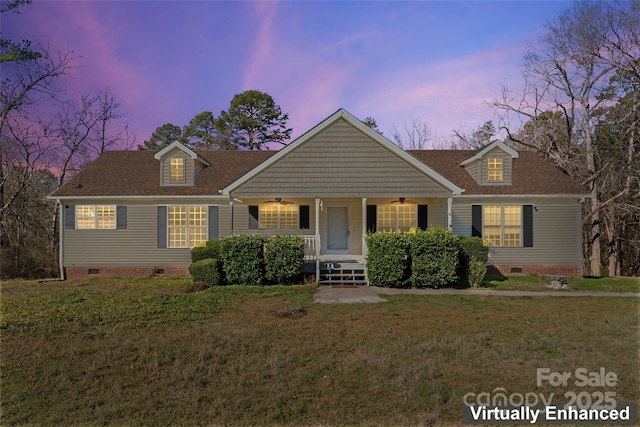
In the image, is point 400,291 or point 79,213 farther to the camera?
point 79,213

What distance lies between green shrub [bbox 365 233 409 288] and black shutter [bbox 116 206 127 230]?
10.1m

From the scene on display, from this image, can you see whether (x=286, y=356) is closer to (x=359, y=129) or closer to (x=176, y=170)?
(x=359, y=129)

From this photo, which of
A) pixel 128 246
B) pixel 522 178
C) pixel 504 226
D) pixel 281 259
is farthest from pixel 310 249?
pixel 522 178

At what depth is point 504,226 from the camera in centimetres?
1570

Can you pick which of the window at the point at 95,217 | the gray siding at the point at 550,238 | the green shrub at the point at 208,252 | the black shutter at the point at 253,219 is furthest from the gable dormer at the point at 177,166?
the gray siding at the point at 550,238

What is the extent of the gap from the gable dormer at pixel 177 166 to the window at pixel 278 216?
11.0ft

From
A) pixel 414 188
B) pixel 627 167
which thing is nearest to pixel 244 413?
pixel 414 188

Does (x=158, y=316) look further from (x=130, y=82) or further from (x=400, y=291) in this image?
(x=130, y=82)

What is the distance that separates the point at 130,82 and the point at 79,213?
19.7 feet

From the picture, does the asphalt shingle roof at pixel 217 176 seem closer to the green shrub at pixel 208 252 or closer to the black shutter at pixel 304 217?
the green shrub at pixel 208 252

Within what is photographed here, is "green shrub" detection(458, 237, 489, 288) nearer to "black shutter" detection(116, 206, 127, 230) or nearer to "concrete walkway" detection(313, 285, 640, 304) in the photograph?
"concrete walkway" detection(313, 285, 640, 304)

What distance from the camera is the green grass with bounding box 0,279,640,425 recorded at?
406cm

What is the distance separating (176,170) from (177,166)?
175 mm

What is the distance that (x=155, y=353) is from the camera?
5.75 meters
